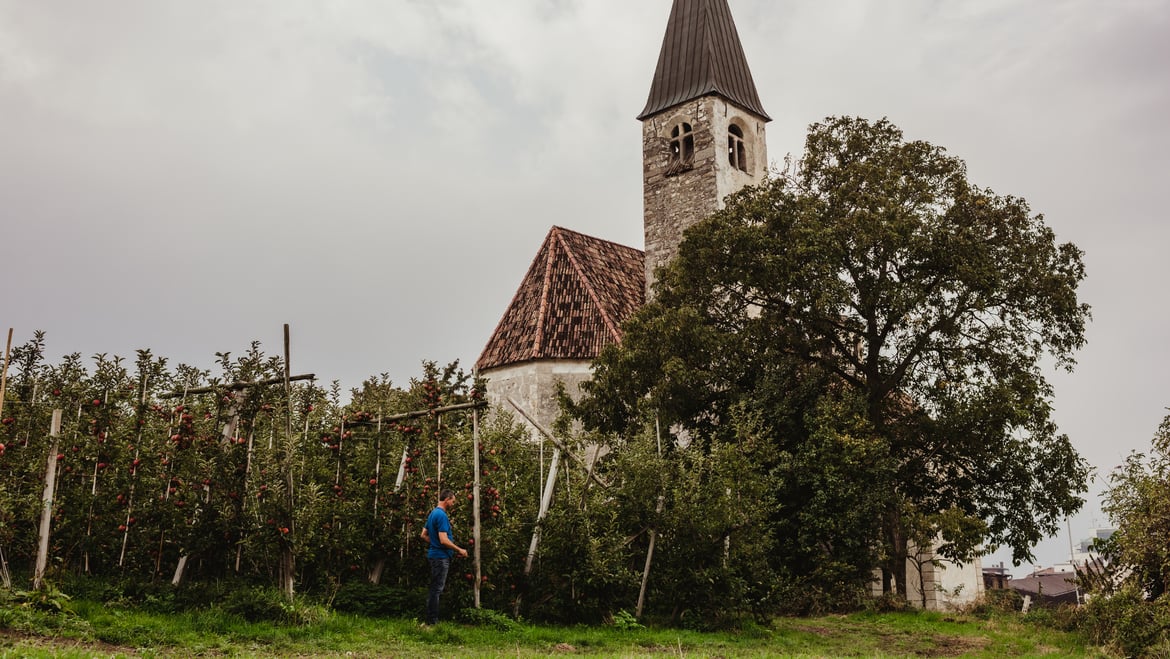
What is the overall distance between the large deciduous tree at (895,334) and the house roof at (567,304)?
522 centimetres

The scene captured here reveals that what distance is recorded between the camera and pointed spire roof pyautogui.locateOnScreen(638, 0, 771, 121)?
29047mm

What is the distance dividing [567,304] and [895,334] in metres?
9.70

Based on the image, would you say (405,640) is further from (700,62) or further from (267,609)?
(700,62)

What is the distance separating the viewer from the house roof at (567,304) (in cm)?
2512

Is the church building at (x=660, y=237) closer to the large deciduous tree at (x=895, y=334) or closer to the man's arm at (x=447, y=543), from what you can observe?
the large deciduous tree at (x=895, y=334)

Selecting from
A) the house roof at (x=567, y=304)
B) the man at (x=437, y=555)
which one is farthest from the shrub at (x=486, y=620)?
the house roof at (x=567, y=304)

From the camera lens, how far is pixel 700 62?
29375 mm

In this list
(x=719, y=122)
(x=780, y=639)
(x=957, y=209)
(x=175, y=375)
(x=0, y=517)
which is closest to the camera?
(x=0, y=517)

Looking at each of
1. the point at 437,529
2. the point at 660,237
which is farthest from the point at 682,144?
the point at 437,529

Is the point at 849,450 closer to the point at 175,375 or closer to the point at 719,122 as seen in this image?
the point at 175,375

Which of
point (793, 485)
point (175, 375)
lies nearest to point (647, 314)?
point (793, 485)

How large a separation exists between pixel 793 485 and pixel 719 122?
13.7m

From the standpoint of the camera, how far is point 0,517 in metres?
9.67

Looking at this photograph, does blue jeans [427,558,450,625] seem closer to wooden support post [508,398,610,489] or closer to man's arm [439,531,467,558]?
man's arm [439,531,467,558]
